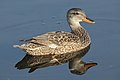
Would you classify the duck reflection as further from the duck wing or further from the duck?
the duck wing

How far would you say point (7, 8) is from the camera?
11359 millimetres

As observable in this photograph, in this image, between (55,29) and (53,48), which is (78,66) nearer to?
(53,48)

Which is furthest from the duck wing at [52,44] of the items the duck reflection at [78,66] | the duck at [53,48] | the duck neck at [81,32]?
the duck reflection at [78,66]

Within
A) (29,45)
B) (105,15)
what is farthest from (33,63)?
(105,15)

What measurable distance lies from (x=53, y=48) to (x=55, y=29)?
81 centimetres

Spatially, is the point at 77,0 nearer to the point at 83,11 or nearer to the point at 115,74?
the point at 83,11

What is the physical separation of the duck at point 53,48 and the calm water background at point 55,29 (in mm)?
172

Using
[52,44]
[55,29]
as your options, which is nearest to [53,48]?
[52,44]

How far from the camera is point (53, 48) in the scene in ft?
32.5

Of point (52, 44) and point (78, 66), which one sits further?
point (52, 44)

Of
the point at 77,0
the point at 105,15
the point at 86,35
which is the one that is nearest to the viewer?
the point at 86,35

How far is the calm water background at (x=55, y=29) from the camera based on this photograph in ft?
28.6

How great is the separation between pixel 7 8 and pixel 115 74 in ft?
12.3

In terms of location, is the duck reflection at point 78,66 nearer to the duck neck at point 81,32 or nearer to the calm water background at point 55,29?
the calm water background at point 55,29
